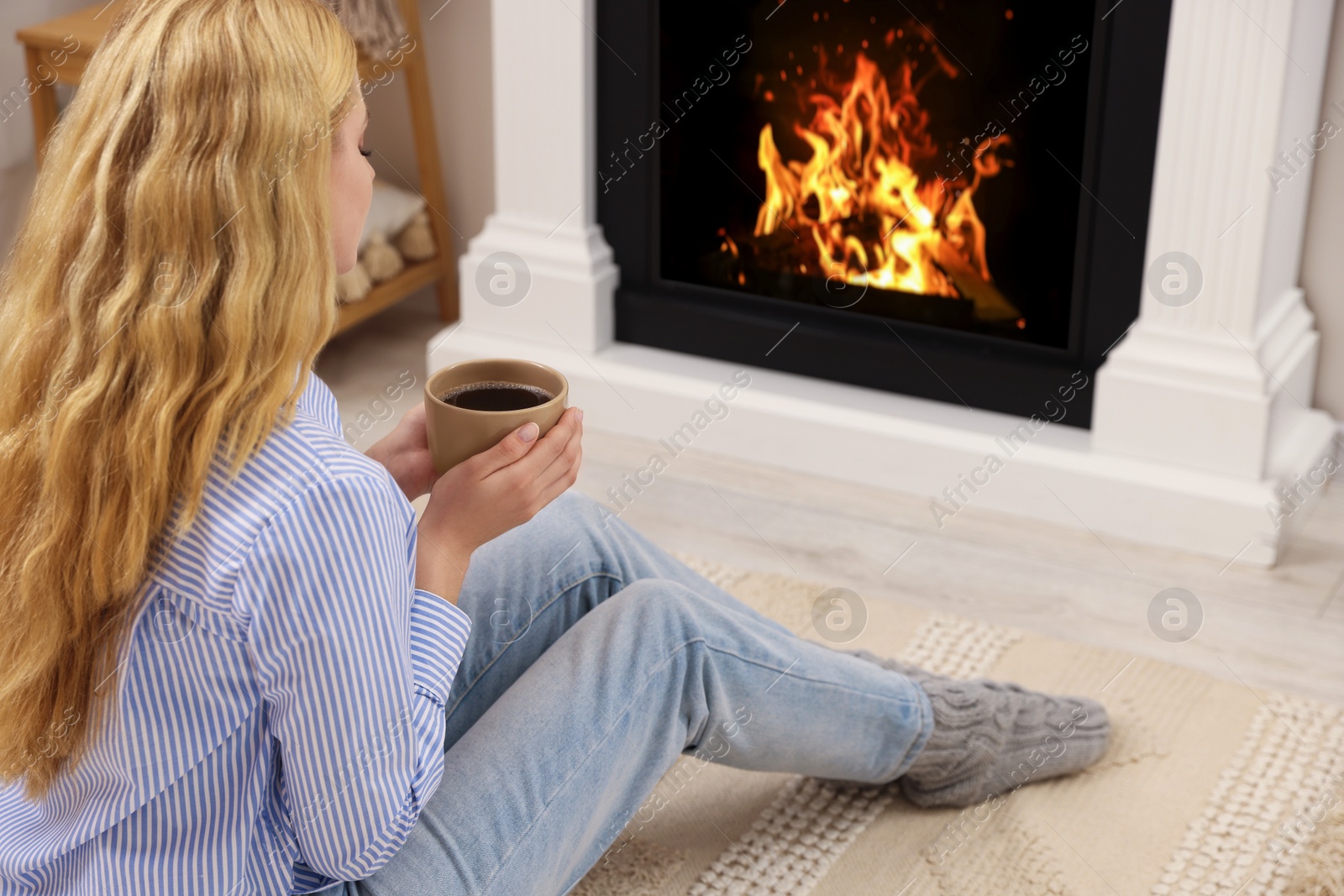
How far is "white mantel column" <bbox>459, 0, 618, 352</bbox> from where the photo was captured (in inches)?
83.8

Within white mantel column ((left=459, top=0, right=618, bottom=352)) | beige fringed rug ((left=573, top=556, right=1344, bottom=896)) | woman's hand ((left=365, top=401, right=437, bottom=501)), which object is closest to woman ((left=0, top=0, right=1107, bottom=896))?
woman's hand ((left=365, top=401, right=437, bottom=501))

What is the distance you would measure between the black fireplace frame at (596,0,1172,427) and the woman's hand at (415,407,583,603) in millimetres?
1151

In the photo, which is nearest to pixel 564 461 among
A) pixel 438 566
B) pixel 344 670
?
pixel 438 566

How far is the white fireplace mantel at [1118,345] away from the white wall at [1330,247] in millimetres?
31

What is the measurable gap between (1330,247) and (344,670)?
5.70 feet

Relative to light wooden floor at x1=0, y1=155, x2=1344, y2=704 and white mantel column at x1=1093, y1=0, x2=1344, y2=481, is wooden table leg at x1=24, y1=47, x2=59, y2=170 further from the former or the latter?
white mantel column at x1=1093, y1=0, x2=1344, y2=481

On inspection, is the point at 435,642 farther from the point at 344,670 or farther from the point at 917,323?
the point at 917,323

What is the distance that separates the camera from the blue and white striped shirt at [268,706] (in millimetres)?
754

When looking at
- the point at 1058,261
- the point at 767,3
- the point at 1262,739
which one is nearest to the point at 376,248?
the point at 767,3

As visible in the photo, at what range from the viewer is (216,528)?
76 cm

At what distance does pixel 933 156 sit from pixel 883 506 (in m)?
0.50

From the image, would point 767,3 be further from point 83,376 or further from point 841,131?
point 83,376

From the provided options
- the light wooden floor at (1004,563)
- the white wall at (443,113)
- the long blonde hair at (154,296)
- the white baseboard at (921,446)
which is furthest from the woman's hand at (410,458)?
the white wall at (443,113)

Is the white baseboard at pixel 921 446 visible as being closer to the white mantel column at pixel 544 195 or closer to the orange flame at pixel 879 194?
the white mantel column at pixel 544 195
